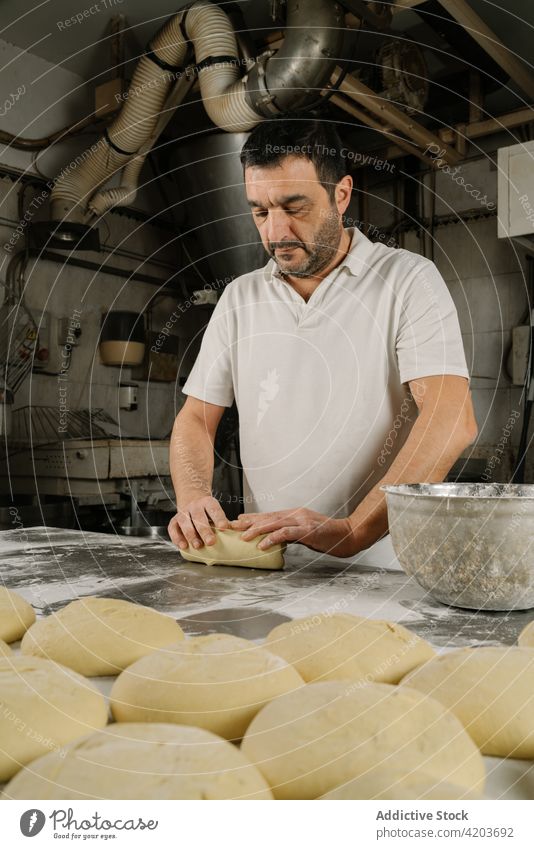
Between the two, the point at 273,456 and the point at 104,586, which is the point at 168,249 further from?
the point at 104,586

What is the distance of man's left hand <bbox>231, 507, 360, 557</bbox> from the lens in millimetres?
1075

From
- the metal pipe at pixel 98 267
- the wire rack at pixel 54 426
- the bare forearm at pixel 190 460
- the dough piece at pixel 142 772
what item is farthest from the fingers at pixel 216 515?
the metal pipe at pixel 98 267

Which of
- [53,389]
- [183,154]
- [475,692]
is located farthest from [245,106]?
[475,692]

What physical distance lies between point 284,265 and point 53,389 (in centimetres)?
207

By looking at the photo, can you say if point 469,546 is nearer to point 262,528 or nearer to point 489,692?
point 489,692

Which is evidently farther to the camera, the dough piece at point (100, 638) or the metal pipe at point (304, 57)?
the metal pipe at point (304, 57)

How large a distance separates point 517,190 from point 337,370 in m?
1.37

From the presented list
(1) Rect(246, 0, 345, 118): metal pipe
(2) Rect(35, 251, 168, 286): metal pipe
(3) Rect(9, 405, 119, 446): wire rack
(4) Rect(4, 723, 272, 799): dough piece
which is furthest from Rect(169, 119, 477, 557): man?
(2) Rect(35, 251, 168, 286): metal pipe

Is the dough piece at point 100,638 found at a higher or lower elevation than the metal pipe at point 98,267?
lower

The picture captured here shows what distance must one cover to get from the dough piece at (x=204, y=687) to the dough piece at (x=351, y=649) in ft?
0.16

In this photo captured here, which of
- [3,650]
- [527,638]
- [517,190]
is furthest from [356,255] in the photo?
[517,190]

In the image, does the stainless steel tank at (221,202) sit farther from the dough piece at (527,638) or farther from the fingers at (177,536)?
the dough piece at (527,638)

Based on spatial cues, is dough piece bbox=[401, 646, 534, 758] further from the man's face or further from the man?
the man's face

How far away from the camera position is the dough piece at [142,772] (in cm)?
40
